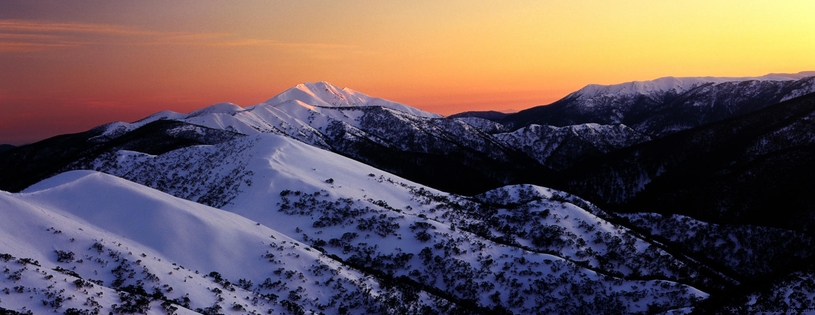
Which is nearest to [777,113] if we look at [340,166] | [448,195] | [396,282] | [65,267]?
[448,195]

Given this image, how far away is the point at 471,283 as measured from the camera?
4378cm

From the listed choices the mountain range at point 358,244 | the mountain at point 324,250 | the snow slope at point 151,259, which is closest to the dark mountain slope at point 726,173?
the mountain range at point 358,244

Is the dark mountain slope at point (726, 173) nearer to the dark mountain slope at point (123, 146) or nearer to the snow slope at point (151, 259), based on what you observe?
the snow slope at point (151, 259)

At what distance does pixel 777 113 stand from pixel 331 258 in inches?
5545

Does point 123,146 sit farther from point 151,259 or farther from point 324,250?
point 151,259

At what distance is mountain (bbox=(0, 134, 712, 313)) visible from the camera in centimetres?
3197

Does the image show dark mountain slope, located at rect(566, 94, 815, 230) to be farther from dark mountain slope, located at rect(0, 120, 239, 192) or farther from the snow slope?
dark mountain slope, located at rect(0, 120, 239, 192)

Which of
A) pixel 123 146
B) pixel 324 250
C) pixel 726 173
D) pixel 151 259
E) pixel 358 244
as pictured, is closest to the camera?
pixel 151 259

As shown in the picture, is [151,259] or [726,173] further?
[726,173]

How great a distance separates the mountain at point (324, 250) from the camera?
105 ft

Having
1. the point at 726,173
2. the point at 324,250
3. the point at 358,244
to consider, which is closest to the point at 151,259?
the point at 324,250

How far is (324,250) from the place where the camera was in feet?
153

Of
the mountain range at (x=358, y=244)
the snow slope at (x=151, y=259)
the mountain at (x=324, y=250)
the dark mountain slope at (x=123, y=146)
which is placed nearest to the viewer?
the snow slope at (x=151, y=259)

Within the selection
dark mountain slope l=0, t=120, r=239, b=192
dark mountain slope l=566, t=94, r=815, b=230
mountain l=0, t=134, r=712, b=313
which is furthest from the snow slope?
dark mountain slope l=0, t=120, r=239, b=192
